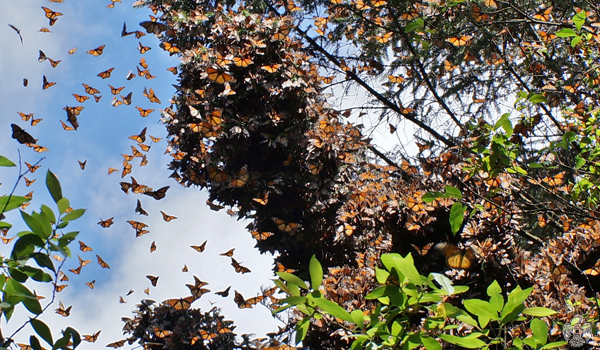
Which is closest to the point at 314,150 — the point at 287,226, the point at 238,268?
the point at 287,226

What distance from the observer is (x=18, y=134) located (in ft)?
9.46

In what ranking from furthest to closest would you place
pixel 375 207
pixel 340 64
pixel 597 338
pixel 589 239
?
pixel 340 64 → pixel 375 207 → pixel 589 239 → pixel 597 338

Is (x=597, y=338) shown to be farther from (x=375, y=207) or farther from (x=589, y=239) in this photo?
(x=375, y=207)

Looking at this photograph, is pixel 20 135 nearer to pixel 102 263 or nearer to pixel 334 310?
pixel 102 263

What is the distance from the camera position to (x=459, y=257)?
2449 millimetres

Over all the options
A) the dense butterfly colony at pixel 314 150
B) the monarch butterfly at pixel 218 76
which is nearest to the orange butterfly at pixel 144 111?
the dense butterfly colony at pixel 314 150

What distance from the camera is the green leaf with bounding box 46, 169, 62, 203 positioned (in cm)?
86

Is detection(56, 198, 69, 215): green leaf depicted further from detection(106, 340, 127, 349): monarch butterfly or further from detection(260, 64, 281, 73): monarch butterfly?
detection(106, 340, 127, 349): monarch butterfly

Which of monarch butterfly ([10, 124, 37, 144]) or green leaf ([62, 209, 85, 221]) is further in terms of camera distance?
monarch butterfly ([10, 124, 37, 144])

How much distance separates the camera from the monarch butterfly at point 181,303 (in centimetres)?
448

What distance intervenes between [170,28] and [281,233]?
8.21ft

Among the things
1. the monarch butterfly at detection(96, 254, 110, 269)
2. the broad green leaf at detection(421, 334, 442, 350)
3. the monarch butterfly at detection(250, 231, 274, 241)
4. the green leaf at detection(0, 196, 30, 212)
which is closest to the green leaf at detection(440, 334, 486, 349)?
the broad green leaf at detection(421, 334, 442, 350)

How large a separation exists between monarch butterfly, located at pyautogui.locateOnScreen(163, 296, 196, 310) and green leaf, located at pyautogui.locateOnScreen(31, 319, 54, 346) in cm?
377

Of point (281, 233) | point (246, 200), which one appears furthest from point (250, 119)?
point (281, 233)
